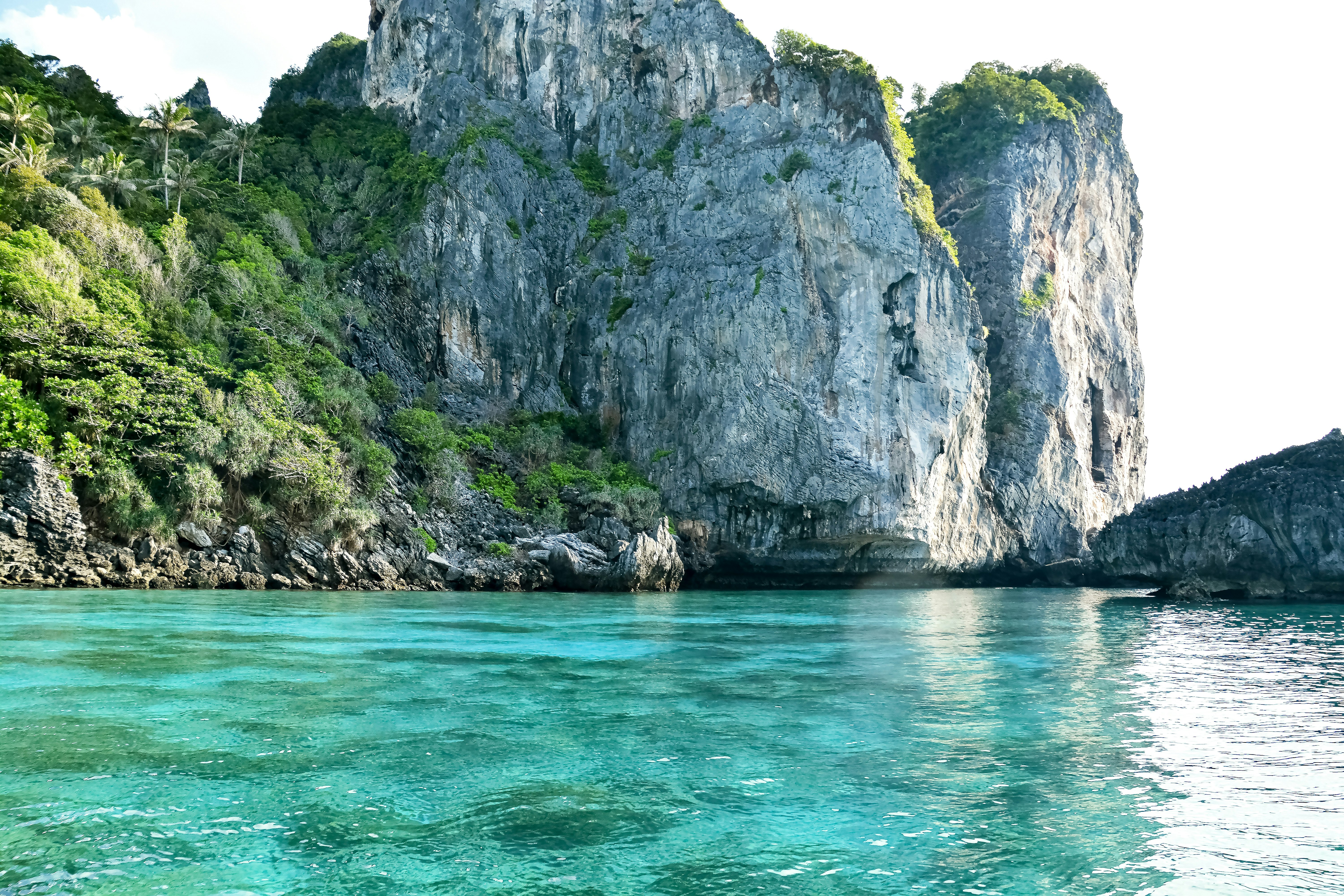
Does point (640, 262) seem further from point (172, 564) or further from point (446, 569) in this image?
point (172, 564)

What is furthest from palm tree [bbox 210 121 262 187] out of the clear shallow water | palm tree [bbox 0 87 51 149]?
the clear shallow water

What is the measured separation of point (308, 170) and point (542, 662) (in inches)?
1692

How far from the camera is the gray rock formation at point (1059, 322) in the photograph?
173ft

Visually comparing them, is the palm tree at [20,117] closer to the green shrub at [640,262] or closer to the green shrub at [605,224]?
the green shrub at [605,224]

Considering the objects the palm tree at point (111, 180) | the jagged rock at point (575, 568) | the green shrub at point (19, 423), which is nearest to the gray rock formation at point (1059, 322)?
the jagged rock at point (575, 568)

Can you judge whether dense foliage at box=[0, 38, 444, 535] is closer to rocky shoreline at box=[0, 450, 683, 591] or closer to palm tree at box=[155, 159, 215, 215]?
palm tree at box=[155, 159, 215, 215]

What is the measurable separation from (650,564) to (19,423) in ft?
69.8

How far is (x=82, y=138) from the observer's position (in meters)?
35.8

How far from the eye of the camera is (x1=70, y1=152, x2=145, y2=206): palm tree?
31.4 metres

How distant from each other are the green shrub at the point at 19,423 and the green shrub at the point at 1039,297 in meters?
52.0

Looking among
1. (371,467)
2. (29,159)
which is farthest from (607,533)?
(29,159)

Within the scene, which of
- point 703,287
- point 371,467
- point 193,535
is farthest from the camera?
point 703,287

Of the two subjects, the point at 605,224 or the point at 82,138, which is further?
the point at 605,224

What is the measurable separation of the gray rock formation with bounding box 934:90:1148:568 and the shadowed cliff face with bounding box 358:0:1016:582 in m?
5.58
